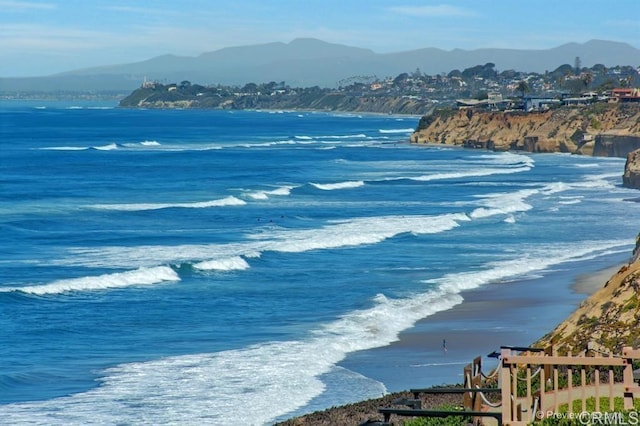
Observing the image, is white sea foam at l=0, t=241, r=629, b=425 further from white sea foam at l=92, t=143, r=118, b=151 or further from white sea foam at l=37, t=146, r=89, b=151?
white sea foam at l=37, t=146, r=89, b=151

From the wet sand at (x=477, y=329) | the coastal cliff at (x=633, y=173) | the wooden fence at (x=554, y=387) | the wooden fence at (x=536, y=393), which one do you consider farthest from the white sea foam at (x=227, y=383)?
the coastal cliff at (x=633, y=173)

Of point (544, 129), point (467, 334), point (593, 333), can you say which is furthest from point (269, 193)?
point (544, 129)

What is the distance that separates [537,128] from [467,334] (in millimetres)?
104428

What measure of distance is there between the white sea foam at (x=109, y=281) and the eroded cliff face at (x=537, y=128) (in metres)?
77.3

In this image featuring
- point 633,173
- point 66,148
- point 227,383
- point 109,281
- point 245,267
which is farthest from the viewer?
point 66,148

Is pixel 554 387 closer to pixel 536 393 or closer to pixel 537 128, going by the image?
pixel 536 393

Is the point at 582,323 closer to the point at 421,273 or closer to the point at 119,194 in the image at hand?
the point at 421,273

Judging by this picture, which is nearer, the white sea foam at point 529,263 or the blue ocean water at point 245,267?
the blue ocean water at point 245,267

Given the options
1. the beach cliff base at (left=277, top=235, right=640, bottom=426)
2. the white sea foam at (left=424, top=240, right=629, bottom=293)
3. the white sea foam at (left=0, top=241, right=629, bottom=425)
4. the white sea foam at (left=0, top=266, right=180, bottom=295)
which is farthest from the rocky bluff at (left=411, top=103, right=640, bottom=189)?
the beach cliff base at (left=277, top=235, right=640, bottom=426)

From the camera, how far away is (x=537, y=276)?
144 feet

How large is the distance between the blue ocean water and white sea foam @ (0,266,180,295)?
0.11m

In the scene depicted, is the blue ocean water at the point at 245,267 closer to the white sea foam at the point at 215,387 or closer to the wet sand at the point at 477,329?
the white sea foam at the point at 215,387

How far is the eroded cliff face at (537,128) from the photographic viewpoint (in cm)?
12356

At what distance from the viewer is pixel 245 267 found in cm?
4581
